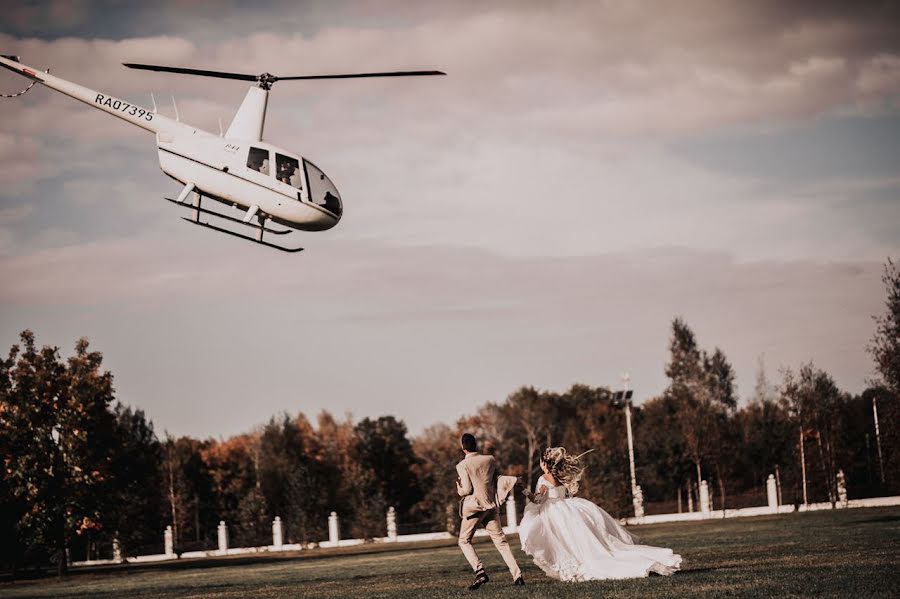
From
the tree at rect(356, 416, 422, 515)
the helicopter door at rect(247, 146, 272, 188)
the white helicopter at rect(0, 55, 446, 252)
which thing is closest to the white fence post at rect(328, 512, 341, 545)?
the tree at rect(356, 416, 422, 515)

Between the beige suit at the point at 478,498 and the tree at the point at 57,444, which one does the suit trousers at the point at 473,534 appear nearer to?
the beige suit at the point at 478,498

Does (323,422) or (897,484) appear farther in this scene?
(323,422)

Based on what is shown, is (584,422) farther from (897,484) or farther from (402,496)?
(897,484)

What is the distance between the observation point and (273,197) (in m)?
25.5

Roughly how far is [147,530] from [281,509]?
9144 millimetres

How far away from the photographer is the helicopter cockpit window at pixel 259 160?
25578 mm

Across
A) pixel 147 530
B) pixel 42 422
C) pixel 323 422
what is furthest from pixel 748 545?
pixel 323 422

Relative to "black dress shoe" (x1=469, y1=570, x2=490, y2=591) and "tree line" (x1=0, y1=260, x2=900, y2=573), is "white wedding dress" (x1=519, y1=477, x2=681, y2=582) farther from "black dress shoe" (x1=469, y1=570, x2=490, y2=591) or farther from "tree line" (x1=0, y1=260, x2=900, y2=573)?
"tree line" (x1=0, y1=260, x2=900, y2=573)

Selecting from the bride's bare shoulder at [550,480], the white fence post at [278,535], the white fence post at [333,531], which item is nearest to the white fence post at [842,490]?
the white fence post at [333,531]

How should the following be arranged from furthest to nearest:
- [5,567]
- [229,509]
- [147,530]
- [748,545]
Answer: [229,509]
[147,530]
[5,567]
[748,545]

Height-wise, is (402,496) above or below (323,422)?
below

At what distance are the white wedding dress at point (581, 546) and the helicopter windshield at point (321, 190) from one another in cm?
1185

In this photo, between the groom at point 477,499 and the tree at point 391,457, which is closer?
the groom at point 477,499

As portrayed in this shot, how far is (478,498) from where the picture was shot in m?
16.0
